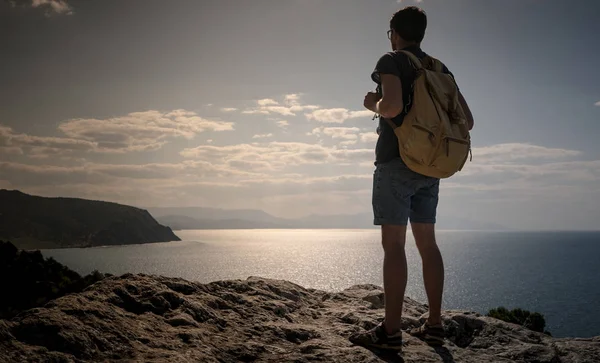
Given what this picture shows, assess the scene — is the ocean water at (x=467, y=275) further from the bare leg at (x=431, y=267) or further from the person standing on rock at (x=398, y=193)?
the person standing on rock at (x=398, y=193)

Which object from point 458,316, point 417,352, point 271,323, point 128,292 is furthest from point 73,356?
point 458,316

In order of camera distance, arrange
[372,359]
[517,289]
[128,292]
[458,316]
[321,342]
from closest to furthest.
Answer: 1. [372,359]
2. [321,342]
3. [128,292]
4. [458,316]
5. [517,289]

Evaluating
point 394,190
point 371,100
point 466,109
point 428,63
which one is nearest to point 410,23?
point 428,63

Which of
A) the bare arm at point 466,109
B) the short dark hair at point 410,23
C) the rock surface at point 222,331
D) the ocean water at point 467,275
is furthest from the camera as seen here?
the ocean water at point 467,275

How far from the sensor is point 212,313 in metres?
4.34

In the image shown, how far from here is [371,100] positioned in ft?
13.7

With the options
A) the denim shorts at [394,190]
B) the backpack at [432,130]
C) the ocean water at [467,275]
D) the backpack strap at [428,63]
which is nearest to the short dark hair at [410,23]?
the backpack strap at [428,63]

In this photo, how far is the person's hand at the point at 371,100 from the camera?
4152mm

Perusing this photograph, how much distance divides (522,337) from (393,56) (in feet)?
11.5

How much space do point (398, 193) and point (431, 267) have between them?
2.98 feet

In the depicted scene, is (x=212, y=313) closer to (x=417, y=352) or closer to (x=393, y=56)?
(x=417, y=352)

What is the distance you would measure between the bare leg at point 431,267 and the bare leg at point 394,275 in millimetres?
366

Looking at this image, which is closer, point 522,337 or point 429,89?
point 429,89

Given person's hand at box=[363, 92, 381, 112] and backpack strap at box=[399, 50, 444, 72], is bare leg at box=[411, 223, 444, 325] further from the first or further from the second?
backpack strap at box=[399, 50, 444, 72]
